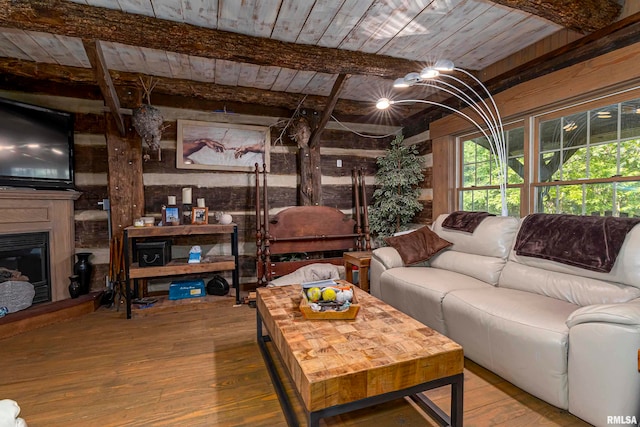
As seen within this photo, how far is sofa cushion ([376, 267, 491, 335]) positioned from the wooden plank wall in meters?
1.64

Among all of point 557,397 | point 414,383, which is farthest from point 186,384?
point 557,397

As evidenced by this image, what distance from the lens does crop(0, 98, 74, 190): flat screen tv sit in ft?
9.57

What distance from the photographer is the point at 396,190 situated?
4398 mm

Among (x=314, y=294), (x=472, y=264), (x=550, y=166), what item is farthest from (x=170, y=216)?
(x=550, y=166)

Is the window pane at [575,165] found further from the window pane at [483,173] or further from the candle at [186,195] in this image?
the candle at [186,195]

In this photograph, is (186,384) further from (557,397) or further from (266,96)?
(266,96)

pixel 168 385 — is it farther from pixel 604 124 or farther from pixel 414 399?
pixel 604 124

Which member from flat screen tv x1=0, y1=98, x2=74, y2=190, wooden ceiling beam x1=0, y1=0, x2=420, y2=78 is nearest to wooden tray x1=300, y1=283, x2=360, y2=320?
wooden ceiling beam x1=0, y1=0, x2=420, y2=78

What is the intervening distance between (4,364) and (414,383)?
2.73 meters

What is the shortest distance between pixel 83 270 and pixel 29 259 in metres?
0.45

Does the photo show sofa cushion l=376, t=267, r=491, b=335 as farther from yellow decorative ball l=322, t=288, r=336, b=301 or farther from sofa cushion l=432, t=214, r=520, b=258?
yellow decorative ball l=322, t=288, r=336, b=301

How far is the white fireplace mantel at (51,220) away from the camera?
114 inches

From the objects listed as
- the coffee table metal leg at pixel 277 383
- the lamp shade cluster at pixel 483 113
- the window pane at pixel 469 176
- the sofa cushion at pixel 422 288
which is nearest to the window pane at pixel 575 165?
the lamp shade cluster at pixel 483 113

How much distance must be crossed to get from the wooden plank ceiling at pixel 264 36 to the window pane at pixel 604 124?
614mm
